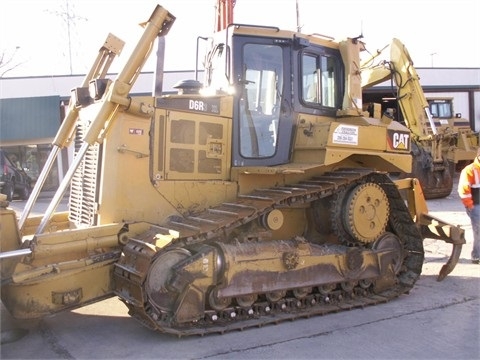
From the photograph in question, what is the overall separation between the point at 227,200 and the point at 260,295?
1082 mm

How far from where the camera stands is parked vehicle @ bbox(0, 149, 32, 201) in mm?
18641

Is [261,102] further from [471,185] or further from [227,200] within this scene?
[471,185]

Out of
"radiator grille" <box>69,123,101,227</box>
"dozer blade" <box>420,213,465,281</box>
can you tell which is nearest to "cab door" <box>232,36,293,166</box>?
"radiator grille" <box>69,123,101,227</box>

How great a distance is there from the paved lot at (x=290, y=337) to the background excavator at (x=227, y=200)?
20cm

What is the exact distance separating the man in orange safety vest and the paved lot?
6.45 feet

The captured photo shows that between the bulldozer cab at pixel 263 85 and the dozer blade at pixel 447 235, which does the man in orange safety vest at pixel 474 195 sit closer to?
the dozer blade at pixel 447 235

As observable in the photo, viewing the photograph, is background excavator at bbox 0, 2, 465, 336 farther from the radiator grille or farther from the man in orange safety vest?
the man in orange safety vest

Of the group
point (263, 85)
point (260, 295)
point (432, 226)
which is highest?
point (263, 85)

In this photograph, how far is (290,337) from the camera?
192 inches

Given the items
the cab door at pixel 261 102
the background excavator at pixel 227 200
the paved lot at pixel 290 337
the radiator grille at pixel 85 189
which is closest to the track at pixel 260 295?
the background excavator at pixel 227 200

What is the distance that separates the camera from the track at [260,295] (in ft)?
15.4

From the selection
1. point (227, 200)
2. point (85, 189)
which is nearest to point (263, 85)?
point (227, 200)

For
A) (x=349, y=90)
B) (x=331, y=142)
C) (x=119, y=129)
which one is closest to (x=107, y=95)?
(x=119, y=129)

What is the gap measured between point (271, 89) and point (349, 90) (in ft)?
3.82
